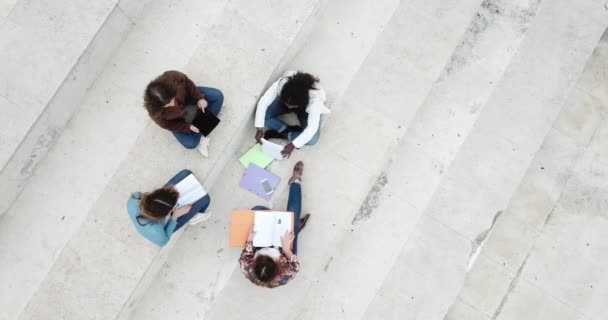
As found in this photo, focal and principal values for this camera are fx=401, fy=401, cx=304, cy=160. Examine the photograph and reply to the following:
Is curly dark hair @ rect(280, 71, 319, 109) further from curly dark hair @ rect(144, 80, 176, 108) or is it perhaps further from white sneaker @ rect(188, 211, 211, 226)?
white sneaker @ rect(188, 211, 211, 226)

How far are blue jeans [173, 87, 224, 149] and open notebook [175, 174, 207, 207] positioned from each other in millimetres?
286

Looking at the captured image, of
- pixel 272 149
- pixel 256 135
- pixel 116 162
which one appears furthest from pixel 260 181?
pixel 116 162

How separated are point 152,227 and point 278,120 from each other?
4.74 ft

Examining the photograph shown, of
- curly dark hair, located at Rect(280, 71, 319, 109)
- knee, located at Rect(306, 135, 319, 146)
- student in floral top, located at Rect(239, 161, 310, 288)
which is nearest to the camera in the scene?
student in floral top, located at Rect(239, 161, 310, 288)

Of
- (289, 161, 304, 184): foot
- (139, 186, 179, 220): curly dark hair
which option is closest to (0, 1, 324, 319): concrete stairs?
(139, 186, 179, 220): curly dark hair

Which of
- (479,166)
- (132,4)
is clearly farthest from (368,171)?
(132,4)

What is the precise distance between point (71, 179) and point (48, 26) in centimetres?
130

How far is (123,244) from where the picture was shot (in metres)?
3.41

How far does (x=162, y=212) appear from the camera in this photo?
9.80ft

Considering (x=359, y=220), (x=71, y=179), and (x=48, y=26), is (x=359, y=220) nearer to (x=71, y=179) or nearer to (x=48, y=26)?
(x=71, y=179)

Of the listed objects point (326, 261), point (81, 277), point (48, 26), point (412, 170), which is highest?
point (412, 170)

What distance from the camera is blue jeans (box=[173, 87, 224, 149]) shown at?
340 cm

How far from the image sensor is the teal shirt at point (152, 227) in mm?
3172

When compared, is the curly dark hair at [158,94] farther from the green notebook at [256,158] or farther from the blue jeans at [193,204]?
the green notebook at [256,158]
